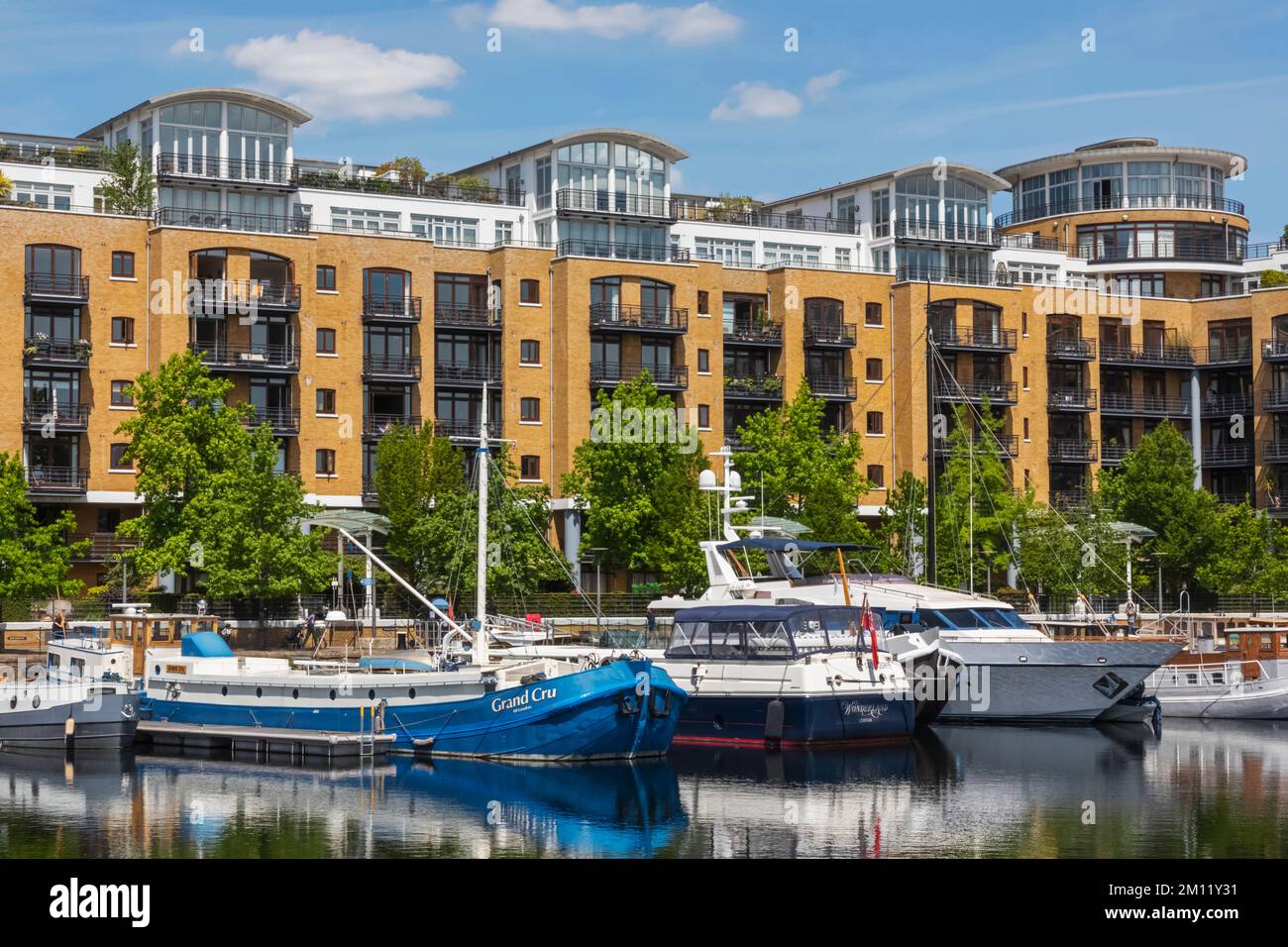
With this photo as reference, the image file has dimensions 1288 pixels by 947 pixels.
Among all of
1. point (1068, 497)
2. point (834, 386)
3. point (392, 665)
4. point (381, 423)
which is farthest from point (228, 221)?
point (1068, 497)

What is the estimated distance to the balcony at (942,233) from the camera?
96500mm

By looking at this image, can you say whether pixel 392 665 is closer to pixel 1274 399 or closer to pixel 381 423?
pixel 381 423

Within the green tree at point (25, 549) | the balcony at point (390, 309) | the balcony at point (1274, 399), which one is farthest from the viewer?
the balcony at point (1274, 399)

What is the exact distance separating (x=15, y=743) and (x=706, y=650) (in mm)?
17419

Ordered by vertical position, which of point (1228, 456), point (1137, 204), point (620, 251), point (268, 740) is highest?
point (1137, 204)

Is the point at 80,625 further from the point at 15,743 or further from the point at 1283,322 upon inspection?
the point at 1283,322

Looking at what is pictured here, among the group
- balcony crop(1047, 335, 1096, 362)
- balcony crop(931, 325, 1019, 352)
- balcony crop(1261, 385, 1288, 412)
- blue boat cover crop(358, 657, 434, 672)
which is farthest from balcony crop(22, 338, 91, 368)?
balcony crop(1261, 385, 1288, 412)

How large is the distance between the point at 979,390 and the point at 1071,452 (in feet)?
24.5

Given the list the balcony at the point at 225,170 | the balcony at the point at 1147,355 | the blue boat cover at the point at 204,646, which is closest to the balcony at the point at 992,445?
the balcony at the point at 1147,355

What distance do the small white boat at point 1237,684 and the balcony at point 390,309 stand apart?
39066 millimetres

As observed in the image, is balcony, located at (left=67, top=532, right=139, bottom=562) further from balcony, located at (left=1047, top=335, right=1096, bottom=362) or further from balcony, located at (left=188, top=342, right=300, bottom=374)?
balcony, located at (left=1047, top=335, right=1096, bottom=362)

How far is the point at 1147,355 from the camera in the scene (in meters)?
101

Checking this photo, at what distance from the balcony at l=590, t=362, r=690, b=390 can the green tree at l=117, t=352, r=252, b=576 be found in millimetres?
22105

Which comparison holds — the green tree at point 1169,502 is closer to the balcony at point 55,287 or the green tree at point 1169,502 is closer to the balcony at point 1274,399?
the balcony at point 1274,399
